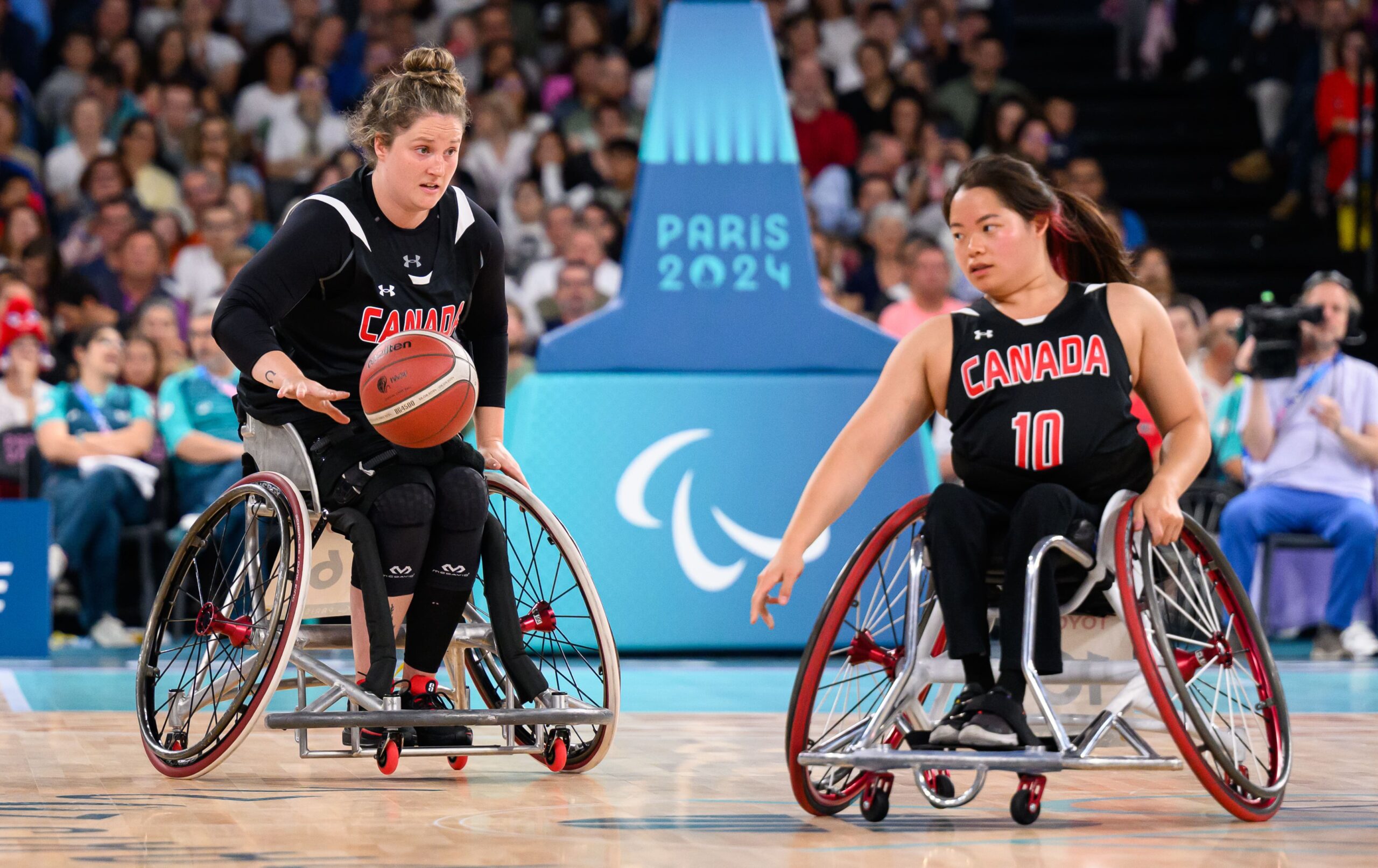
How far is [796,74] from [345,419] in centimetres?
742

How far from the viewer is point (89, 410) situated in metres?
7.32

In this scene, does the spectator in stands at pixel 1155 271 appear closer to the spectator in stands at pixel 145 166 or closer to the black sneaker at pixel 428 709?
the spectator in stands at pixel 145 166

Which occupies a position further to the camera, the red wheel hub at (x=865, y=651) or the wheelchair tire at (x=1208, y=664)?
the red wheel hub at (x=865, y=651)

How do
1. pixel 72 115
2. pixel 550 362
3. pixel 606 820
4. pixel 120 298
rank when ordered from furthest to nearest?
pixel 72 115, pixel 120 298, pixel 550 362, pixel 606 820

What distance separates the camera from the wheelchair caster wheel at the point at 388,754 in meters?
3.35

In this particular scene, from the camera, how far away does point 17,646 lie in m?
6.55

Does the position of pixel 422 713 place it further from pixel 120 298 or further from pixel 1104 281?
pixel 120 298

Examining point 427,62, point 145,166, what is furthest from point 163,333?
point 427,62

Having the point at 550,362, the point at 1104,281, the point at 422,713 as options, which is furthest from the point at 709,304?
the point at 422,713

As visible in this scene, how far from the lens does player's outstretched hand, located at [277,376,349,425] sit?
3342 millimetres

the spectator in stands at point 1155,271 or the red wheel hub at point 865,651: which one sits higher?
the spectator in stands at point 1155,271

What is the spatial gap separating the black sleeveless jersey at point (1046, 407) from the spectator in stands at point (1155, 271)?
4.84 metres

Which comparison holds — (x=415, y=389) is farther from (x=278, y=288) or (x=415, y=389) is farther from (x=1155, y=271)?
(x=1155, y=271)

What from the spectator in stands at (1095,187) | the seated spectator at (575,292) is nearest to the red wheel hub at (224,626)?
the seated spectator at (575,292)
